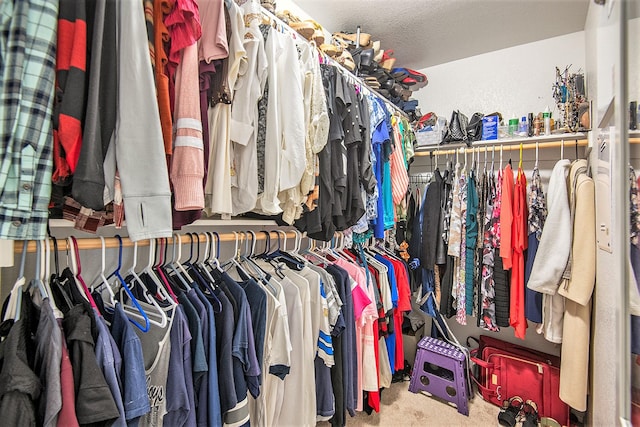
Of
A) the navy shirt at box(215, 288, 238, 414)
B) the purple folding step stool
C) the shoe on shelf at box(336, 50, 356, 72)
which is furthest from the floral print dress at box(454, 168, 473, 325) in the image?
the navy shirt at box(215, 288, 238, 414)

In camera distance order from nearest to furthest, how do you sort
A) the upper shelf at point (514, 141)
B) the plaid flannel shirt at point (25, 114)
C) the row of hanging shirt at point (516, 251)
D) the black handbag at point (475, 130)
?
the plaid flannel shirt at point (25, 114)
the row of hanging shirt at point (516, 251)
the upper shelf at point (514, 141)
the black handbag at point (475, 130)

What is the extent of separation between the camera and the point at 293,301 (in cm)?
120

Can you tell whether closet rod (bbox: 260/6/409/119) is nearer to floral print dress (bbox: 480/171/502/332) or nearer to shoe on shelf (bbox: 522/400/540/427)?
floral print dress (bbox: 480/171/502/332)

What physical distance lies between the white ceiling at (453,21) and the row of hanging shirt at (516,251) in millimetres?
999

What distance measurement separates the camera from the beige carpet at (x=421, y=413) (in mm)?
1807

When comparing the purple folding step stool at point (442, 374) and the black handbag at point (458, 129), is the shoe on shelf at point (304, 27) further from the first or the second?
the purple folding step stool at point (442, 374)

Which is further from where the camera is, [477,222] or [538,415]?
[477,222]

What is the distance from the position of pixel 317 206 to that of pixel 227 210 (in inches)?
16.1

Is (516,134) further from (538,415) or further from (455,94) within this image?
(538,415)

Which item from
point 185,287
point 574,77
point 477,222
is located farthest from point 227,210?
point 574,77

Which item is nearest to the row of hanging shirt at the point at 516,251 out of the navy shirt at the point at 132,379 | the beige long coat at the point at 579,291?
the beige long coat at the point at 579,291

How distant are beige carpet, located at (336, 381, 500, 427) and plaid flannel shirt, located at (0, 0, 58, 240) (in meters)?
1.87

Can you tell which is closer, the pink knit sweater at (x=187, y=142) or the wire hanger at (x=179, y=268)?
the pink knit sweater at (x=187, y=142)

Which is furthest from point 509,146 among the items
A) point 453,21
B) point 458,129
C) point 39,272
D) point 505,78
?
point 39,272
